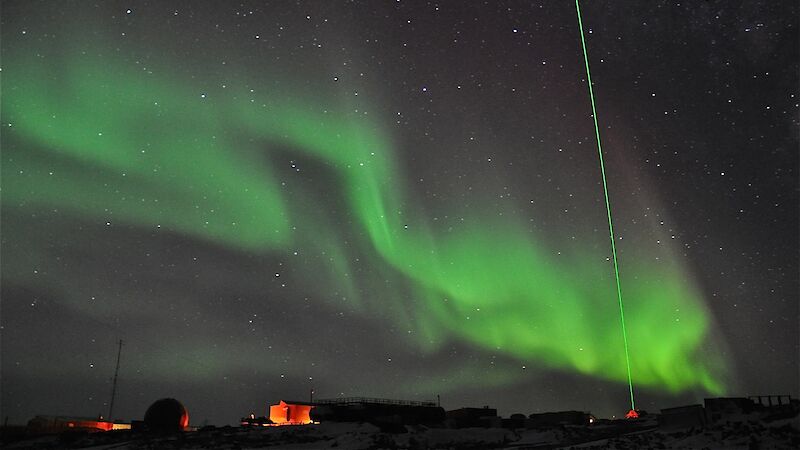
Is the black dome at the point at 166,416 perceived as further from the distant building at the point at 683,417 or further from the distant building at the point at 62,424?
the distant building at the point at 683,417

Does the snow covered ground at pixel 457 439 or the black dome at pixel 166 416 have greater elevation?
the black dome at pixel 166 416

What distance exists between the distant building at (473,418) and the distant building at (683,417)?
23033 mm

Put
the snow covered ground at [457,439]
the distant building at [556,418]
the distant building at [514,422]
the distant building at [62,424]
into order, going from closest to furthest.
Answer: the snow covered ground at [457,439], the distant building at [514,422], the distant building at [556,418], the distant building at [62,424]

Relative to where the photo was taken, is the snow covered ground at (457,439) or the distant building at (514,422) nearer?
the snow covered ground at (457,439)

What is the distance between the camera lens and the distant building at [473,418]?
6303 centimetres

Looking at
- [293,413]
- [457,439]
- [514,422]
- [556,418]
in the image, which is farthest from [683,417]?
[293,413]

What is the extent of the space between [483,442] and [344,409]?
22527 millimetres

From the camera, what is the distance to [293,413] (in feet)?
227

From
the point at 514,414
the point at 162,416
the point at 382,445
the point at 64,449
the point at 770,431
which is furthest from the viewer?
the point at 514,414

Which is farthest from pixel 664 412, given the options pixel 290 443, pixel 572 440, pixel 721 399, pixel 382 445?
pixel 290 443

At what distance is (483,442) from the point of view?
1767 inches

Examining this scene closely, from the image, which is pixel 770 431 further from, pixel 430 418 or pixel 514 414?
pixel 514 414

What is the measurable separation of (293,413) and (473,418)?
20.6 meters

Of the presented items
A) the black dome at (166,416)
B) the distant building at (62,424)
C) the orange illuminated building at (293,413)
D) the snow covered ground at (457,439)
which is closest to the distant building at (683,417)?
the snow covered ground at (457,439)
